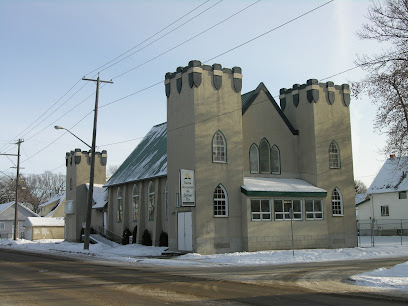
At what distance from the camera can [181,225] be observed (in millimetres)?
29234

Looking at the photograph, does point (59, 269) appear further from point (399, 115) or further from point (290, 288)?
point (399, 115)

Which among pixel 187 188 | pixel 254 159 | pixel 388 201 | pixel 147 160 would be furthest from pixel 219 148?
pixel 388 201

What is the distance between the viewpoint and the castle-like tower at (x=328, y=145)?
33094mm

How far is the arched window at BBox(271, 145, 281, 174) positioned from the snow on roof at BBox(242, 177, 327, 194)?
2.42 ft

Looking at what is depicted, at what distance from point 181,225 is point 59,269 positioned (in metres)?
10.4

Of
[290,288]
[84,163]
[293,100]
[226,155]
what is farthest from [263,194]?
[84,163]

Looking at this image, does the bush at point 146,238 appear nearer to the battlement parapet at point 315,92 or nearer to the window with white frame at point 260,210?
the window with white frame at point 260,210

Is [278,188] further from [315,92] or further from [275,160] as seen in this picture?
[315,92]

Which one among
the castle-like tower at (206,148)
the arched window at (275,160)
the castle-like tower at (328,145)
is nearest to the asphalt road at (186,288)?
the castle-like tower at (206,148)

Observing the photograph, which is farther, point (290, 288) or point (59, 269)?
point (59, 269)

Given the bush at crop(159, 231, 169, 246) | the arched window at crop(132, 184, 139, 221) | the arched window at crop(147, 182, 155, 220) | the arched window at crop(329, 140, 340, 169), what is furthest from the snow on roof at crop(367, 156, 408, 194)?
the bush at crop(159, 231, 169, 246)

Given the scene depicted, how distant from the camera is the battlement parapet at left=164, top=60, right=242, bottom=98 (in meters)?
29.1

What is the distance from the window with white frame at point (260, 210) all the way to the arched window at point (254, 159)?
2.72m

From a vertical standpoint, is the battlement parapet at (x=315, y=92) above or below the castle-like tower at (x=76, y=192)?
above
